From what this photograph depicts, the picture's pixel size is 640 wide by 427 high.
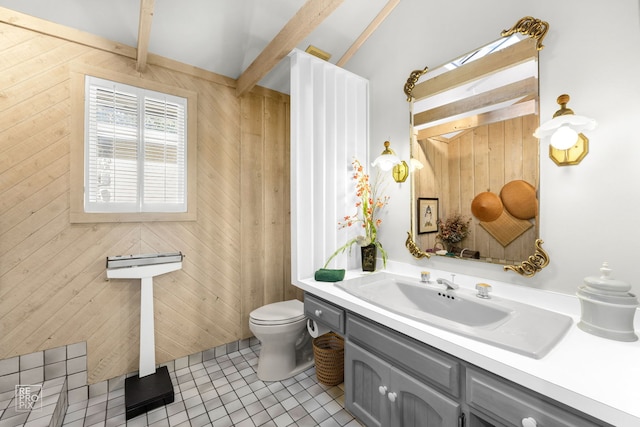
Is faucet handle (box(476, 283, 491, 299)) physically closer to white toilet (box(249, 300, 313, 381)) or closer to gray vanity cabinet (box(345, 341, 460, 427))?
gray vanity cabinet (box(345, 341, 460, 427))

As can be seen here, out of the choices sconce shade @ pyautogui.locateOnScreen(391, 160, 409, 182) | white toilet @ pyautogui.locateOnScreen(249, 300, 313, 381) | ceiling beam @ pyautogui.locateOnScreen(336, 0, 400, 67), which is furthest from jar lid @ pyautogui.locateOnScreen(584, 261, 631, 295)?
ceiling beam @ pyautogui.locateOnScreen(336, 0, 400, 67)

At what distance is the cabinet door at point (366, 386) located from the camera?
140 centimetres

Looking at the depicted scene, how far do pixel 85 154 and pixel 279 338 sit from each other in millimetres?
1902

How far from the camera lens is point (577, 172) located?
1334mm

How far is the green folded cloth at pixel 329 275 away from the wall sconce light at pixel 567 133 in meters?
1.36

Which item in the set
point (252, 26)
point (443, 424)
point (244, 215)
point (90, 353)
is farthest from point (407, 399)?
point (252, 26)

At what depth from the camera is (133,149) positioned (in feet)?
6.84

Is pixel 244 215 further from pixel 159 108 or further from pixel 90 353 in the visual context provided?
pixel 90 353

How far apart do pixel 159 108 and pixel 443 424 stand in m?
2.69

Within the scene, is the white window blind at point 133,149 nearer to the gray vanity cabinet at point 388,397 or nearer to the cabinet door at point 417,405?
the gray vanity cabinet at point 388,397

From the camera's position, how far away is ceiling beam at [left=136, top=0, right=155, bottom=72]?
152 cm

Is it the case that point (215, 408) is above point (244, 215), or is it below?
below

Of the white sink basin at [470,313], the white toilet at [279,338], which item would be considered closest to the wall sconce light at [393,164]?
the white sink basin at [470,313]

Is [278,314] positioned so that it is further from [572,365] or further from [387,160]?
[572,365]
